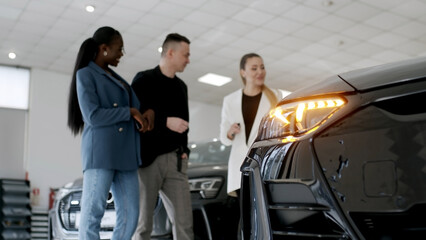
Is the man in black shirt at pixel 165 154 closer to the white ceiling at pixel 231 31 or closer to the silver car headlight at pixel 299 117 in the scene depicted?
the silver car headlight at pixel 299 117

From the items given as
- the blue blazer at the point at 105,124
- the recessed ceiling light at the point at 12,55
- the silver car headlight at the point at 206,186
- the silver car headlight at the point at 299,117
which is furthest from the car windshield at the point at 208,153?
the recessed ceiling light at the point at 12,55

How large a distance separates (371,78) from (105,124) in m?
1.48

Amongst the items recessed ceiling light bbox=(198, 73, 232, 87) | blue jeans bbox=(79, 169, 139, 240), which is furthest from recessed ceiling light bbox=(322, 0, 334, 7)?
blue jeans bbox=(79, 169, 139, 240)

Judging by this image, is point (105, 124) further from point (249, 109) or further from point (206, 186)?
point (249, 109)

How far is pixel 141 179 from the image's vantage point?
288cm

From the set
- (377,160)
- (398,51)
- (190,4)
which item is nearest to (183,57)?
(377,160)

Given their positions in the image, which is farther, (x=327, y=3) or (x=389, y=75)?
(x=327, y=3)

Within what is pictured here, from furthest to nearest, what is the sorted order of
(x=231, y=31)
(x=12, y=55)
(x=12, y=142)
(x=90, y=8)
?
(x=12, y=142)
(x=12, y=55)
(x=231, y=31)
(x=90, y=8)

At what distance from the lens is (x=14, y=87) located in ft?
38.6

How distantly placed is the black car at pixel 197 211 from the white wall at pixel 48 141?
820cm

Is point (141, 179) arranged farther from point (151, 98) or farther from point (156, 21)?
point (156, 21)

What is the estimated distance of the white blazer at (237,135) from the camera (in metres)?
3.04

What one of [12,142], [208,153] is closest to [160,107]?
[208,153]

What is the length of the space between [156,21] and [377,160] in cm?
835
